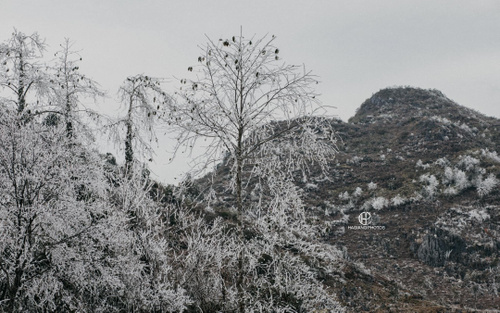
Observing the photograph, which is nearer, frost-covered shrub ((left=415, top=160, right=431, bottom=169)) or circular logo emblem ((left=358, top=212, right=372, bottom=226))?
circular logo emblem ((left=358, top=212, right=372, bottom=226))

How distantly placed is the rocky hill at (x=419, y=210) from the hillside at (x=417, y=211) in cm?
8

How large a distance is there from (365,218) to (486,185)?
40.8 feet

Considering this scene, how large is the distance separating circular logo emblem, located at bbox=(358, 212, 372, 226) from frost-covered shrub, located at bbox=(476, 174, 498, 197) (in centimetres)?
1080

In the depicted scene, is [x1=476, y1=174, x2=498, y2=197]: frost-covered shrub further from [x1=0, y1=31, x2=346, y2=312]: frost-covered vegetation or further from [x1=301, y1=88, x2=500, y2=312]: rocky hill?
[x1=0, y1=31, x2=346, y2=312]: frost-covered vegetation

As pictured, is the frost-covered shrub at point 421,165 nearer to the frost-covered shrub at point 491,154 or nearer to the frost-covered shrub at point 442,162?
the frost-covered shrub at point 442,162

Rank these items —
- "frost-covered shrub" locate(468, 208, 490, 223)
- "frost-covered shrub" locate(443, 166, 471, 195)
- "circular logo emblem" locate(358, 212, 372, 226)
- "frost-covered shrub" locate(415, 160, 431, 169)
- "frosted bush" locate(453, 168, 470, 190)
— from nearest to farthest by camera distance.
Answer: "frost-covered shrub" locate(468, 208, 490, 223), "circular logo emblem" locate(358, 212, 372, 226), "frost-covered shrub" locate(443, 166, 471, 195), "frosted bush" locate(453, 168, 470, 190), "frost-covered shrub" locate(415, 160, 431, 169)

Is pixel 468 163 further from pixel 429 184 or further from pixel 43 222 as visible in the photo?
pixel 43 222

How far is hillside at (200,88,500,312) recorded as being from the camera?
21250mm

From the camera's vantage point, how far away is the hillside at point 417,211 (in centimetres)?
2125

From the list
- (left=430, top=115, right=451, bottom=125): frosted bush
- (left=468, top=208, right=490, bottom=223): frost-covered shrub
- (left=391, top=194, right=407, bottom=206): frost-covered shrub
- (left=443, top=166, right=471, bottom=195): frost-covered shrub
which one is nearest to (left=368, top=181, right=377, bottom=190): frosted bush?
(left=391, top=194, right=407, bottom=206): frost-covered shrub

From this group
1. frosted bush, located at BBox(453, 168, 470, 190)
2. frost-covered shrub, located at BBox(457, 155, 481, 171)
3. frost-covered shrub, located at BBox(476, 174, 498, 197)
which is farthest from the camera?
frost-covered shrub, located at BBox(457, 155, 481, 171)

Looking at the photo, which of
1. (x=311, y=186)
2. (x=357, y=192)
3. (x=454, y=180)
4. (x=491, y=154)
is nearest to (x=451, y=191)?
(x=454, y=180)

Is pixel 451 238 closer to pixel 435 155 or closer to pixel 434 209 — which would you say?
pixel 434 209

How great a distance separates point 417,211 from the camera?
34844mm
